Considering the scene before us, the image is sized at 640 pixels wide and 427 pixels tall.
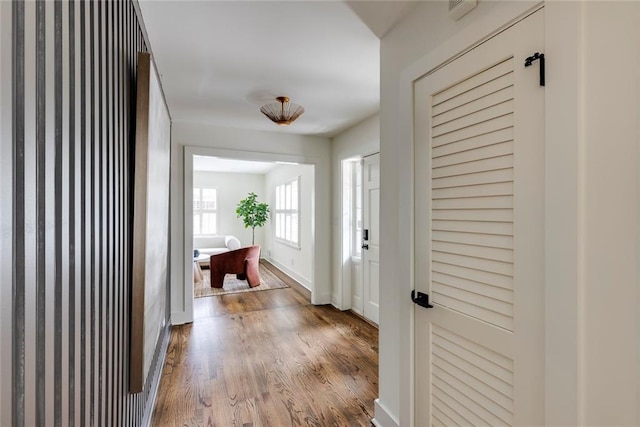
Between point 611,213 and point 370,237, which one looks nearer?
point 611,213

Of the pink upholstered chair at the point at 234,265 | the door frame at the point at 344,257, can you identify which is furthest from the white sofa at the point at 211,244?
the door frame at the point at 344,257

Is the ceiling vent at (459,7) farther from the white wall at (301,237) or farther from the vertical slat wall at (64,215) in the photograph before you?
the white wall at (301,237)

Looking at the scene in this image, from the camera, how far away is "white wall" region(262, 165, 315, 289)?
5.22 metres

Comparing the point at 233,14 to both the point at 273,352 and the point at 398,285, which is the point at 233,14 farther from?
the point at 273,352

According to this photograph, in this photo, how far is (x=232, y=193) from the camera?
8016 millimetres

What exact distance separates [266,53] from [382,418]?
8.01 ft

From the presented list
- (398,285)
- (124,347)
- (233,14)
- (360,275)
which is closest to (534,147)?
(398,285)

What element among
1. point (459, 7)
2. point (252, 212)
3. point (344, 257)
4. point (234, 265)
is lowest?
point (234, 265)

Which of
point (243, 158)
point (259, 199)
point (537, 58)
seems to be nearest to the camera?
point (537, 58)

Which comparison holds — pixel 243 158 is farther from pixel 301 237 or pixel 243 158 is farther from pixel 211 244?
pixel 211 244

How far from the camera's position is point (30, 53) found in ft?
1.89

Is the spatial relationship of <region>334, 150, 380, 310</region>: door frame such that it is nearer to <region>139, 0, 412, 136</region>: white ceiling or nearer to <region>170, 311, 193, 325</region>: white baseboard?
<region>139, 0, 412, 136</region>: white ceiling

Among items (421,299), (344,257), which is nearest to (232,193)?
(344,257)

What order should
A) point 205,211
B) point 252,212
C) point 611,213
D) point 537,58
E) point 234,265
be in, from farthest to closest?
point 205,211
point 252,212
point 234,265
point 537,58
point 611,213
